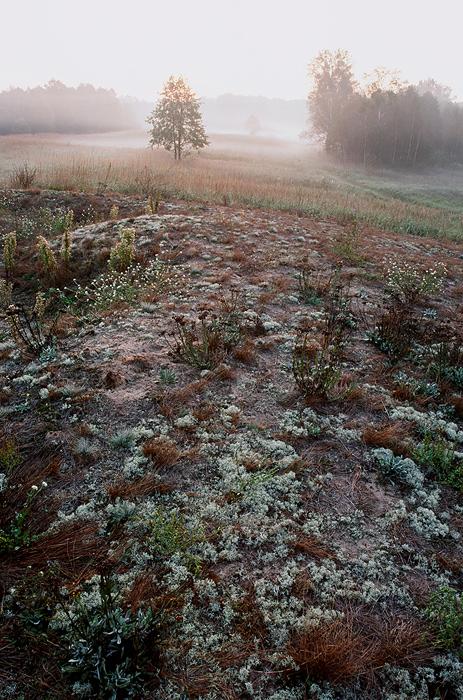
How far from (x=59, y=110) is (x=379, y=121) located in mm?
55007

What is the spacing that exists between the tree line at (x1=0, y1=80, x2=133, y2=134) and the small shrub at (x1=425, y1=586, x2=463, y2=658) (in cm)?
7190

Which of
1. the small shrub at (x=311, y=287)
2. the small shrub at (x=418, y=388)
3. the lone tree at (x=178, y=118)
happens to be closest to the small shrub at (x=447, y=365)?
the small shrub at (x=418, y=388)

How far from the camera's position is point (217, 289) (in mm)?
7668

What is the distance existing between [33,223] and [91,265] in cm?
397

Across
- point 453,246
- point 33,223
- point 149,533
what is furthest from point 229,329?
point 453,246

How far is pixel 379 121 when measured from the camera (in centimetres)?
4825

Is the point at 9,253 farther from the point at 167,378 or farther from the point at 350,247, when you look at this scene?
the point at 350,247

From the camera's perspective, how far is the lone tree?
119ft

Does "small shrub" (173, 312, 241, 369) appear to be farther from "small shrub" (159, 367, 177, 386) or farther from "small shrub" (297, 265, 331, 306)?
"small shrub" (297, 265, 331, 306)

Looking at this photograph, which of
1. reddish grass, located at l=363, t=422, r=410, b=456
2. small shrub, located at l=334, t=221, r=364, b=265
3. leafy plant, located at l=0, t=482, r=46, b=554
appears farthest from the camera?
small shrub, located at l=334, t=221, r=364, b=265

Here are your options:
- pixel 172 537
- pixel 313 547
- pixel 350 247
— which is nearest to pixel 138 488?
pixel 172 537

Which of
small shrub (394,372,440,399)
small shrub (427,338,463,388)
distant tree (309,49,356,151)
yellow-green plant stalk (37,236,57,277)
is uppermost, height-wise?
distant tree (309,49,356,151)

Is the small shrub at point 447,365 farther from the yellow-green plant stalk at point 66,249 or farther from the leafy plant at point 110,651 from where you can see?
the yellow-green plant stalk at point 66,249

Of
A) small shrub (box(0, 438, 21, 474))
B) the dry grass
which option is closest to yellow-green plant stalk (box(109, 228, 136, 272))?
small shrub (box(0, 438, 21, 474))
